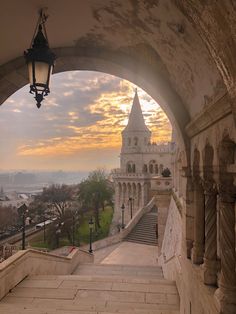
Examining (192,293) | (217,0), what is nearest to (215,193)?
(192,293)

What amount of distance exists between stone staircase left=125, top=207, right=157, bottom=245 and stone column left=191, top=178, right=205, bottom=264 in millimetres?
19596

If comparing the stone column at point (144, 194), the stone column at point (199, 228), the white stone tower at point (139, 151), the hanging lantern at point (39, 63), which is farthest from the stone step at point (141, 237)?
the white stone tower at point (139, 151)

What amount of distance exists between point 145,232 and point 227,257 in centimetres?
2316

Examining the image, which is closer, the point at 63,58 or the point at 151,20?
the point at 151,20

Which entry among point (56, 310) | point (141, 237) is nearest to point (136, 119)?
point (141, 237)

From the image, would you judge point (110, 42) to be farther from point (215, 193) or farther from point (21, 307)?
point (21, 307)

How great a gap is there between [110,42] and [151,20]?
1.16 meters

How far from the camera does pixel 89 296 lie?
263 inches

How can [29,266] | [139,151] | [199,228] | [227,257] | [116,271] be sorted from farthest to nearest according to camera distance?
1. [139,151]
2. [116,271]
3. [29,266]
4. [199,228]
5. [227,257]

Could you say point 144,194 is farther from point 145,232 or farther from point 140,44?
point 140,44

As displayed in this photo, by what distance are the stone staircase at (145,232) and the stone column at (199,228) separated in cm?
1960

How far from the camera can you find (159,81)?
4.57 meters

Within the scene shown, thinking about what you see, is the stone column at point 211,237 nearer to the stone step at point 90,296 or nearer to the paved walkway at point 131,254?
the stone step at point 90,296

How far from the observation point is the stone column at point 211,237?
3.47 meters
